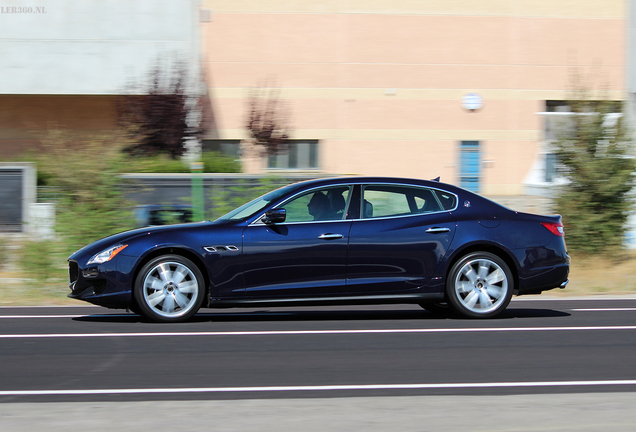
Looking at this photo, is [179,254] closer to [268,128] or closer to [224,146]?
[268,128]

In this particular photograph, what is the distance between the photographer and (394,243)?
28.4 feet

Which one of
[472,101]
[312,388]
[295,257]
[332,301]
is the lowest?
[312,388]

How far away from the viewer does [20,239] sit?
13359 millimetres

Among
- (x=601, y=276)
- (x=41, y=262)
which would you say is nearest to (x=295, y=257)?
(x=41, y=262)

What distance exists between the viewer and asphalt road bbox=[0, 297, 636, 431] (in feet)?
15.9

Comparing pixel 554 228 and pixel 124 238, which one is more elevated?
pixel 554 228

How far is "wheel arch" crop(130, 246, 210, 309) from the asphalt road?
296 mm

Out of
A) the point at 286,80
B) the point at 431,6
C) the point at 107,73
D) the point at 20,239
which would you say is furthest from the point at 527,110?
the point at 20,239

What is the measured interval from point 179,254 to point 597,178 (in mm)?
8934

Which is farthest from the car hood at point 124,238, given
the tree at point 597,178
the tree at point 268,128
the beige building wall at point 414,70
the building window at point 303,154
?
the building window at point 303,154

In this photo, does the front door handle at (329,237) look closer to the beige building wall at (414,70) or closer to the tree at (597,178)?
the tree at (597,178)

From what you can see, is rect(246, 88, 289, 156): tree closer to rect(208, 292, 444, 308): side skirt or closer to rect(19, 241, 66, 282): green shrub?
rect(19, 241, 66, 282): green shrub

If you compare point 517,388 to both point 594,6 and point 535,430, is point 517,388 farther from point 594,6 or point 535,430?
point 594,6

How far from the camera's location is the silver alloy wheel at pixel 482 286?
8820mm
